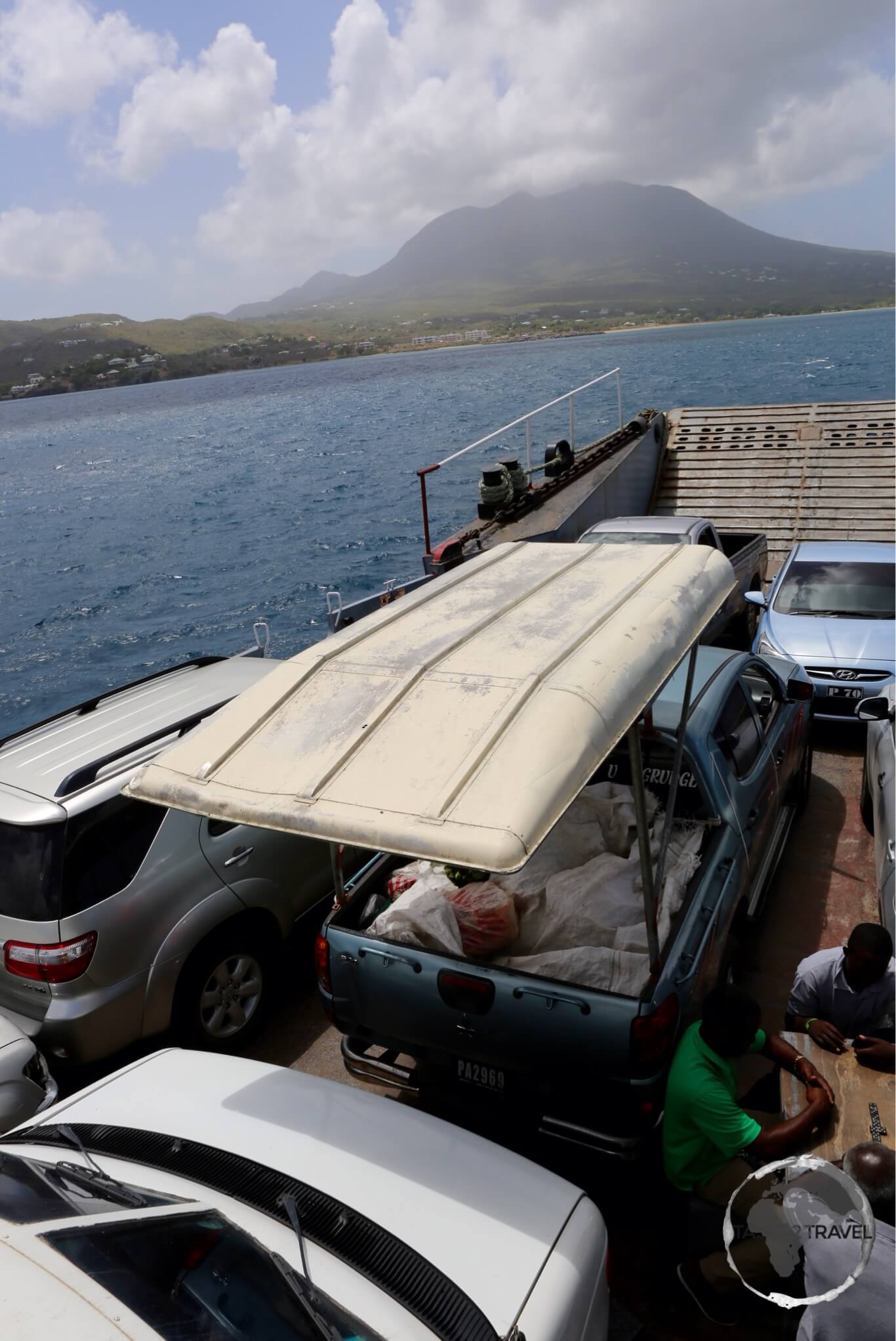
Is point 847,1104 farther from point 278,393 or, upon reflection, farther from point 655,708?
point 278,393

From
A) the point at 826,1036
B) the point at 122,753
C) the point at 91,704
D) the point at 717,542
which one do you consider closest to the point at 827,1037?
the point at 826,1036

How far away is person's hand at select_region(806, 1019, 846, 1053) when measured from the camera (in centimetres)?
329

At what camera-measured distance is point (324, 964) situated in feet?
13.4

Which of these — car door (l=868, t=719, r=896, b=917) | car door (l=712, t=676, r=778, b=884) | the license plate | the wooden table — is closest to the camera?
the wooden table

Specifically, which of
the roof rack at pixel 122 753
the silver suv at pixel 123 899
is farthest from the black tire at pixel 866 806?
the roof rack at pixel 122 753

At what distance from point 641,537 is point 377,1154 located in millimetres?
7872

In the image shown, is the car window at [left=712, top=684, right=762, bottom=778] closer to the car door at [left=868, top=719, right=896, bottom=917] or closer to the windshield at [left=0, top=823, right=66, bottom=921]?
the car door at [left=868, top=719, right=896, bottom=917]

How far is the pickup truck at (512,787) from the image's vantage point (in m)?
2.69

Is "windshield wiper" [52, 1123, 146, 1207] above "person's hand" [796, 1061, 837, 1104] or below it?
above

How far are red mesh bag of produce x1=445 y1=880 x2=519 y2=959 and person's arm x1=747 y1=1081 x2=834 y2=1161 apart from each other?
52.0 inches

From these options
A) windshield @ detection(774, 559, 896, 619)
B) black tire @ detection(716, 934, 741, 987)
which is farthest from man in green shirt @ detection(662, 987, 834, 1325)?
windshield @ detection(774, 559, 896, 619)

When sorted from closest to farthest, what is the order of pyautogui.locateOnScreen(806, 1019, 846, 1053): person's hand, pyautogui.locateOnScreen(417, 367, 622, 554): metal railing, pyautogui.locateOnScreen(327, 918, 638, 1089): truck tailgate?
pyautogui.locateOnScreen(806, 1019, 846, 1053): person's hand → pyautogui.locateOnScreen(327, 918, 638, 1089): truck tailgate → pyautogui.locateOnScreen(417, 367, 622, 554): metal railing

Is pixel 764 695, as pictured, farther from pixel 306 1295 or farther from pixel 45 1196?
pixel 45 1196

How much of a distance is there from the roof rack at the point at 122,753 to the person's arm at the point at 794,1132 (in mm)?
3439
